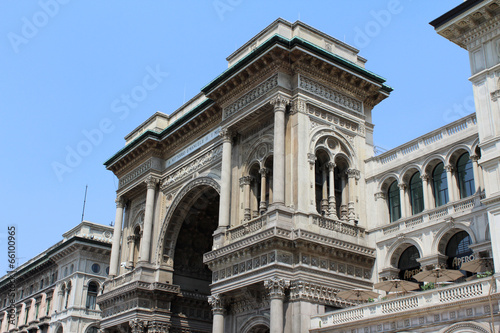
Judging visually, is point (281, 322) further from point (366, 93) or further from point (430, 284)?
point (366, 93)

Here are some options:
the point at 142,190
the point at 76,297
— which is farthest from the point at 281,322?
the point at 76,297

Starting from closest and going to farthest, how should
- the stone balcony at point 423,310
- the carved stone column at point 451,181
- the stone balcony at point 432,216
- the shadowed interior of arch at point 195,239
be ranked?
the stone balcony at point 423,310 → the stone balcony at point 432,216 → the carved stone column at point 451,181 → the shadowed interior of arch at point 195,239

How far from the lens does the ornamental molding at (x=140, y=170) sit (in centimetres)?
4479

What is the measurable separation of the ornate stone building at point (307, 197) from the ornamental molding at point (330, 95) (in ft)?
0.25

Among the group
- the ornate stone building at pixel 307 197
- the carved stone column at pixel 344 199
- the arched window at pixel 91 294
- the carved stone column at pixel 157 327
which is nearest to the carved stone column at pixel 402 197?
the ornate stone building at pixel 307 197

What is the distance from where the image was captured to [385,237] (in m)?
32.3

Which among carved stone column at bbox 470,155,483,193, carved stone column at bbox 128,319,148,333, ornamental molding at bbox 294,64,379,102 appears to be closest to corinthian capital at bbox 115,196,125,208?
carved stone column at bbox 128,319,148,333

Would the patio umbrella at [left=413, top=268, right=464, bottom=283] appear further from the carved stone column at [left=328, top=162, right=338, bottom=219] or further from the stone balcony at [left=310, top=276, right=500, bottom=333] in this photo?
the carved stone column at [left=328, top=162, right=338, bottom=219]

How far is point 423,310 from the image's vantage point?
23.4 meters

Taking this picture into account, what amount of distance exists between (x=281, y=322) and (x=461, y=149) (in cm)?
1175

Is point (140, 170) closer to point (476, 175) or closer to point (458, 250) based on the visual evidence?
point (458, 250)

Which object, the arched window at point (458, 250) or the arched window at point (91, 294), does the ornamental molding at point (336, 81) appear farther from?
the arched window at point (91, 294)

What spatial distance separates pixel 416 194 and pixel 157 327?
1857 cm

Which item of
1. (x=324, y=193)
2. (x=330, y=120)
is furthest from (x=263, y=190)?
(x=330, y=120)
